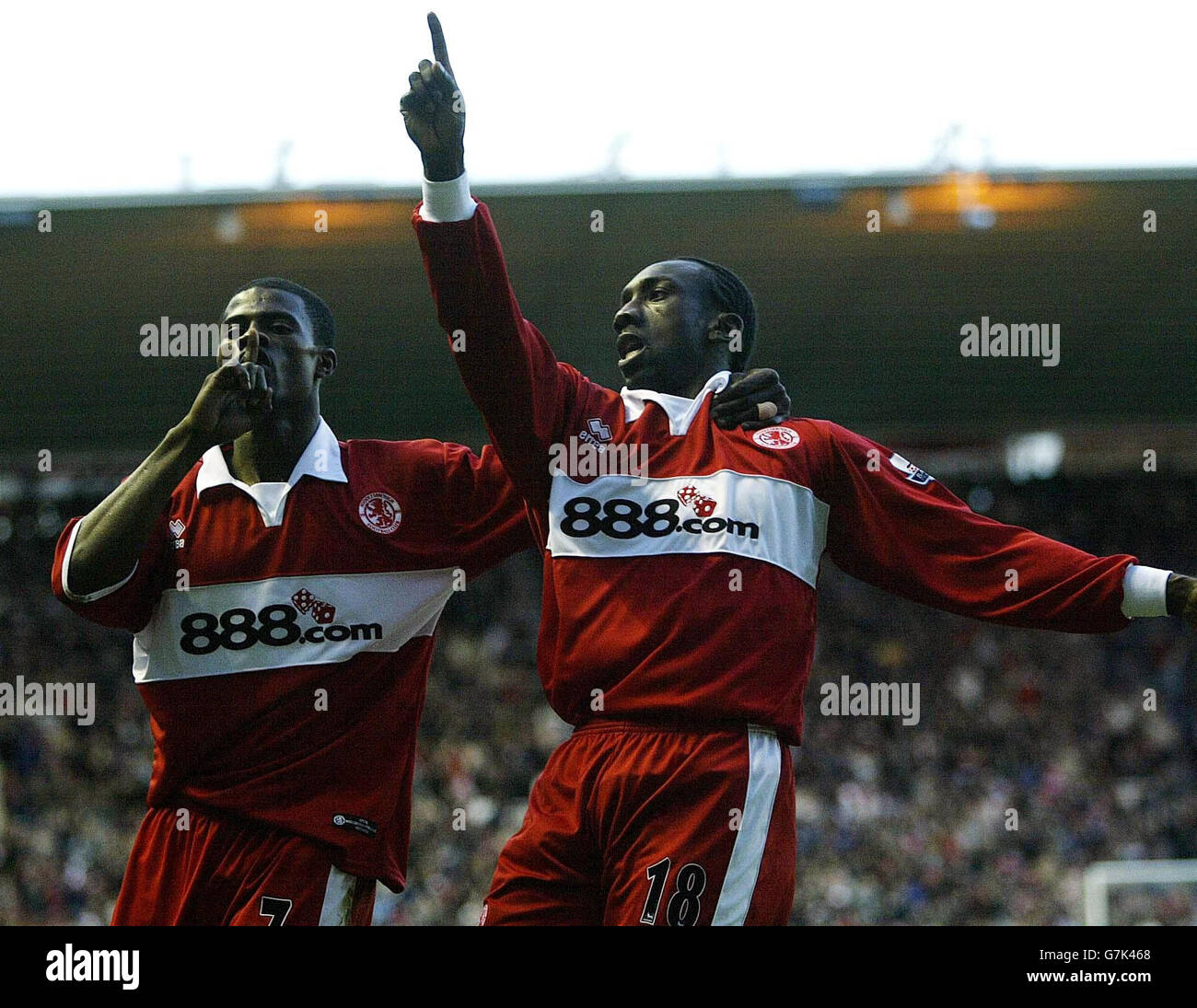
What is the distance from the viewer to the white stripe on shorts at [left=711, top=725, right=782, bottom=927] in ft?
11.2

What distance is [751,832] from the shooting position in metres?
3.47

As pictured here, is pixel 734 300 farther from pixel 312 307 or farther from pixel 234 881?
pixel 234 881

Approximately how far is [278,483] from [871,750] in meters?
10.7

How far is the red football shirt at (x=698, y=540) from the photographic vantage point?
11.7 feet

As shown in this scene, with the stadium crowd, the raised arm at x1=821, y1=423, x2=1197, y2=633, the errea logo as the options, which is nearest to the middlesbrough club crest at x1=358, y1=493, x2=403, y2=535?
the raised arm at x1=821, y1=423, x2=1197, y2=633

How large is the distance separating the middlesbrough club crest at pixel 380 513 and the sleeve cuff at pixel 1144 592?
182cm

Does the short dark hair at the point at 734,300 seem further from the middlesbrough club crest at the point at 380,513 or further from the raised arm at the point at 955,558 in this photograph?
the middlesbrough club crest at the point at 380,513

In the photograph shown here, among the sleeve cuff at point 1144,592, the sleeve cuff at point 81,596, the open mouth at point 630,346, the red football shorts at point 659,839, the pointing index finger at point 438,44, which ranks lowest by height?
the red football shorts at point 659,839

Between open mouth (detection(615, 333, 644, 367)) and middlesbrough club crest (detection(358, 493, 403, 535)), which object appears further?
middlesbrough club crest (detection(358, 493, 403, 535))

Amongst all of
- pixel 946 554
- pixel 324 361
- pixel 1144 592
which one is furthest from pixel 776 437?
pixel 324 361

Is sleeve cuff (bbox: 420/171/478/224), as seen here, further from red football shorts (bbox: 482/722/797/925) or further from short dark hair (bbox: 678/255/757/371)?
red football shorts (bbox: 482/722/797/925)

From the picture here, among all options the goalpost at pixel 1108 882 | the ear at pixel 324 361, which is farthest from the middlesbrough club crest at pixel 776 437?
the goalpost at pixel 1108 882

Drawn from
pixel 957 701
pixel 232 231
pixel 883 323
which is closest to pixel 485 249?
pixel 232 231

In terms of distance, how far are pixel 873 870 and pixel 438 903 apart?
3.57 metres
